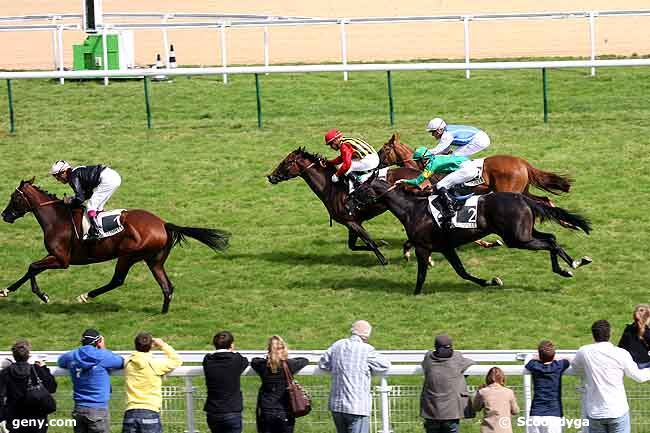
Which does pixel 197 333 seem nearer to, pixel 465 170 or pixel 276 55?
pixel 465 170

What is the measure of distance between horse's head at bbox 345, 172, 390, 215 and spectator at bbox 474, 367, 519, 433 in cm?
539

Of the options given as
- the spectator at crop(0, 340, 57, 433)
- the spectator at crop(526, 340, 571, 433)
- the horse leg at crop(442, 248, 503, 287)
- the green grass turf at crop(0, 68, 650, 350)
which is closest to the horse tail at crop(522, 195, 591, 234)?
the green grass turf at crop(0, 68, 650, 350)

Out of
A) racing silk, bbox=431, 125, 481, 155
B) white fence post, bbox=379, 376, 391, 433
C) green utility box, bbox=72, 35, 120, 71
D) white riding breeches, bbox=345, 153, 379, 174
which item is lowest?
white fence post, bbox=379, 376, 391, 433

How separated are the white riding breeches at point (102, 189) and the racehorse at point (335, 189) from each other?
2.37 m

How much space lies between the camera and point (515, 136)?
714 inches

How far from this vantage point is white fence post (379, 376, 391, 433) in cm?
857

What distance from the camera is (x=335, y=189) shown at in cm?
1437

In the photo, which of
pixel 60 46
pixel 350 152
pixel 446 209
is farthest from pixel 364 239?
pixel 60 46

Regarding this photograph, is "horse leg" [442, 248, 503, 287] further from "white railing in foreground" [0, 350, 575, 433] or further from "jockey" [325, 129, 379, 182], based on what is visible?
"white railing in foreground" [0, 350, 575, 433]

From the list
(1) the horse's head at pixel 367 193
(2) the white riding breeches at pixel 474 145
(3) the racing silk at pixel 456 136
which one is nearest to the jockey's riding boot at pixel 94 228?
(1) the horse's head at pixel 367 193

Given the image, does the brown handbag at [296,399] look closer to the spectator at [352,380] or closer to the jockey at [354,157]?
the spectator at [352,380]

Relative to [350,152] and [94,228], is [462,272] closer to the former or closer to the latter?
[350,152]

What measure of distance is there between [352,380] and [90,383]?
162 cm

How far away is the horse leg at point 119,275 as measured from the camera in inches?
513
